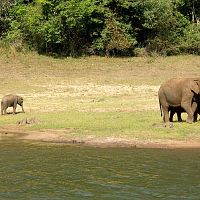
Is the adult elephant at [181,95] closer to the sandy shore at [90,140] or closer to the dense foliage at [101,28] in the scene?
the sandy shore at [90,140]

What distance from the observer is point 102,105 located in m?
27.4

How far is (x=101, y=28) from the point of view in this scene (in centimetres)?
4575

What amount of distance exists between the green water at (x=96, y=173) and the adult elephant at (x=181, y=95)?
3.85 m

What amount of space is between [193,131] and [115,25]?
26.1 m

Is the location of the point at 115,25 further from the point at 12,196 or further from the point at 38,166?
the point at 12,196

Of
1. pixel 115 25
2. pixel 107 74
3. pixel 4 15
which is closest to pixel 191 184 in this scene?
pixel 107 74

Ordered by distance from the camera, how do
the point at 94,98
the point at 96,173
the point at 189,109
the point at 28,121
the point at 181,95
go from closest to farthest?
1. the point at 96,173
2. the point at 189,109
3. the point at 181,95
4. the point at 28,121
5. the point at 94,98

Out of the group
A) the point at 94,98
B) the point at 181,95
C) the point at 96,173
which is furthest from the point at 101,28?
the point at 96,173

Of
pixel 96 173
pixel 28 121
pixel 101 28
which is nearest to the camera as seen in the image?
pixel 96 173

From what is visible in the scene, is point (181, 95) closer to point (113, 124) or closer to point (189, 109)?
point (189, 109)

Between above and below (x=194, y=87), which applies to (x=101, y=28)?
above

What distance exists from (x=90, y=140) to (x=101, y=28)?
27154 mm

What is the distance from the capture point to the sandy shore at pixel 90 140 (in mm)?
18625

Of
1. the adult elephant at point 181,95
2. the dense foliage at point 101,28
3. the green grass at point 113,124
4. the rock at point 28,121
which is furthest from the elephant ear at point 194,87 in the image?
the dense foliage at point 101,28
